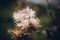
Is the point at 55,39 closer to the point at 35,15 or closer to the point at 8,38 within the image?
the point at 35,15

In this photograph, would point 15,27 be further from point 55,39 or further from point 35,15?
point 55,39

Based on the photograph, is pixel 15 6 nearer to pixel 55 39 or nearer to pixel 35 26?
pixel 35 26

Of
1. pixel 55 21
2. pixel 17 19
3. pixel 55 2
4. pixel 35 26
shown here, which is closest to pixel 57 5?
pixel 55 2

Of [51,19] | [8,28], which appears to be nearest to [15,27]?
[8,28]

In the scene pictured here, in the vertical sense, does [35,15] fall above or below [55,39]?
above

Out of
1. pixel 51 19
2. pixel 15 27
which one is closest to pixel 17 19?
pixel 15 27

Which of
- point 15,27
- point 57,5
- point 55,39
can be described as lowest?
point 55,39

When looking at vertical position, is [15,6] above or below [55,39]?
above
